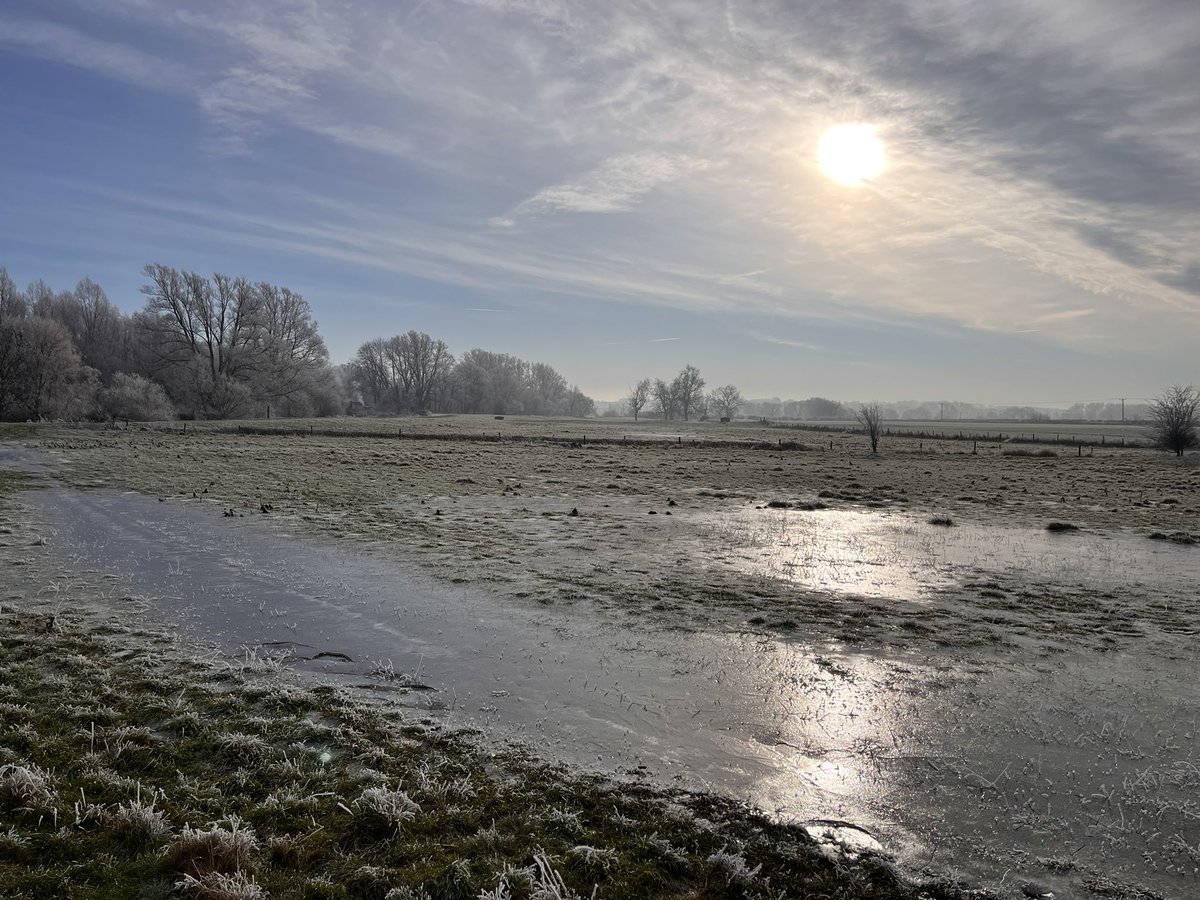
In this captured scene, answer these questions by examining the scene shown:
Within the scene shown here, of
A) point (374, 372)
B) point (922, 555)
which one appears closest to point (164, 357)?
point (374, 372)

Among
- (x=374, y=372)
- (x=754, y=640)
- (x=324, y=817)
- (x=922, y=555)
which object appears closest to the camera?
(x=324, y=817)

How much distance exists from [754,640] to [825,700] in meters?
1.99

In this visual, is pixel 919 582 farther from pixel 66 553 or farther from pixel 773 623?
pixel 66 553

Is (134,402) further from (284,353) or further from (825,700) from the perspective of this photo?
(825,700)

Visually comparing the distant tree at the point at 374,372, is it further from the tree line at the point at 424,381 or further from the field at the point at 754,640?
the field at the point at 754,640

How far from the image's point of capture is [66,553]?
13.4 metres

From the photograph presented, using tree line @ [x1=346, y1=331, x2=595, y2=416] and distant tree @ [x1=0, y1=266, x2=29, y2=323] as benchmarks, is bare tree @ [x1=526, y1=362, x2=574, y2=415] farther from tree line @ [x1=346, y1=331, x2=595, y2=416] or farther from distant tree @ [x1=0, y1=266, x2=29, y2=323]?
distant tree @ [x1=0, y1=266, x2=29, y2=323]

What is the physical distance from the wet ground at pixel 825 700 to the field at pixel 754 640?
34 mm

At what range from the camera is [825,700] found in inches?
289

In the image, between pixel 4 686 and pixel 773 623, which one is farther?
pixel 773 623

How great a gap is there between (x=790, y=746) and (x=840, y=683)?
184cm

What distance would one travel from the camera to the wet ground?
5.05 metres

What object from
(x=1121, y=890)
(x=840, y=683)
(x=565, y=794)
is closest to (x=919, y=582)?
(x=840, y=683)

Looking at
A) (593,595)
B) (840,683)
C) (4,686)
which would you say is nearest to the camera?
(4,686)
